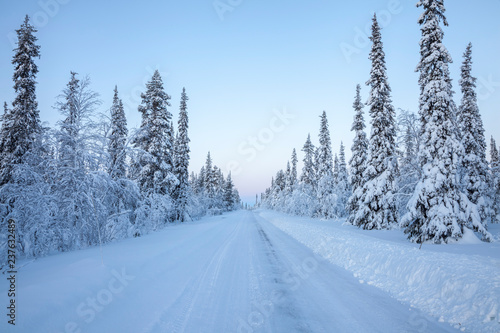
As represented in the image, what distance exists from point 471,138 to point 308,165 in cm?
2619

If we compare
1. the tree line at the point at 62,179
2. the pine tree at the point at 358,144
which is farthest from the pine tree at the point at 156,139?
the pine tree at the point at 358,144

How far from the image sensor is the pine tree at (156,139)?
23.0 meters

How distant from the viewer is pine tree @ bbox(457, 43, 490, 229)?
71.6 feet

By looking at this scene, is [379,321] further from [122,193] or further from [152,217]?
[152,217]

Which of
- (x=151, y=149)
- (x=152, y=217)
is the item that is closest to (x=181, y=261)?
(x=152, y=217)

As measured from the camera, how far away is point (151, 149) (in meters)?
23.0

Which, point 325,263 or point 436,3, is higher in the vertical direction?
Answer: point 436,3

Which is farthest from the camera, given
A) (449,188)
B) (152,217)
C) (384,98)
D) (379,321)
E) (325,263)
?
(384,98)

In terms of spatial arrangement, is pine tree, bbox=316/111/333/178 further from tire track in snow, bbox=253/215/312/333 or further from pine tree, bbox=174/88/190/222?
tire track in snow, bbox=253/215/312/333

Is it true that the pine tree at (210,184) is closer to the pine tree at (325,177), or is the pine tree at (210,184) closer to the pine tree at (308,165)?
the pine tree at (308,165)

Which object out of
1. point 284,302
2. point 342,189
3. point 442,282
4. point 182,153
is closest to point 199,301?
point 284,302

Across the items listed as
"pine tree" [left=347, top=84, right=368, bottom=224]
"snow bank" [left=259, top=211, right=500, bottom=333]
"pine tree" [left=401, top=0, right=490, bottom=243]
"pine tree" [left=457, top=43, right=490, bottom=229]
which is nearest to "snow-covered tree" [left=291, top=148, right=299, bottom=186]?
"pine tree" [left=347, top=84, right=368, bottom=224]

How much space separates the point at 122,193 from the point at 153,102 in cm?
1255

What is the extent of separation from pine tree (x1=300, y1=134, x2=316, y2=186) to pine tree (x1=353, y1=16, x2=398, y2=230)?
24.4 meters
